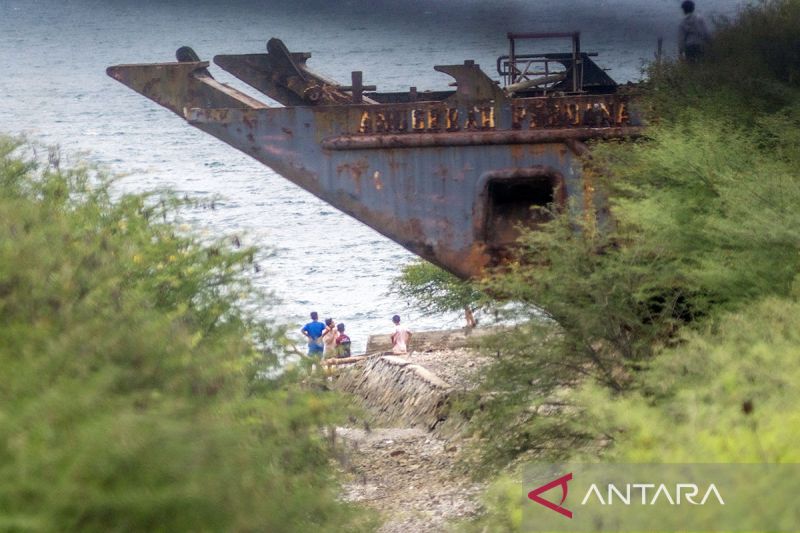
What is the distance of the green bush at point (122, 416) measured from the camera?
3.71 metres

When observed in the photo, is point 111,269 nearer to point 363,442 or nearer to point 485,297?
point 485,297

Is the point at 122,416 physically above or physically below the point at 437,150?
below

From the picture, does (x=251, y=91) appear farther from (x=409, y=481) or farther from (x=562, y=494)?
(x=562, y=494)

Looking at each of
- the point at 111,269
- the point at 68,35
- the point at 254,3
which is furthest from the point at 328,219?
the point at 111,269

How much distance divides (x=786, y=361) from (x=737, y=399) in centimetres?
43

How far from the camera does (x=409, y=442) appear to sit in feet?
45.8

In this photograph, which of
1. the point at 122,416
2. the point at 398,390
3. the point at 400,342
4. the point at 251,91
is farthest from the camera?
the point at 251,91

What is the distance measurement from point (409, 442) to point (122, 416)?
10.2m

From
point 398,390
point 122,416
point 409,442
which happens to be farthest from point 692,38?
point 122,416

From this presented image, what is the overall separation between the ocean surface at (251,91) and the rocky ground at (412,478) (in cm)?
2279

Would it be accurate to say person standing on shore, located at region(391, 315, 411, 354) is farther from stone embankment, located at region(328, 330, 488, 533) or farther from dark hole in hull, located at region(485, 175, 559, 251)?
dark hole in hull, located at region(485, 175, 559, 251)

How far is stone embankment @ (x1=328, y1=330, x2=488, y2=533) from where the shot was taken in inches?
446

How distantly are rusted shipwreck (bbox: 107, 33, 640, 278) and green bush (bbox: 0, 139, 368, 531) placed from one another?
7.08 m

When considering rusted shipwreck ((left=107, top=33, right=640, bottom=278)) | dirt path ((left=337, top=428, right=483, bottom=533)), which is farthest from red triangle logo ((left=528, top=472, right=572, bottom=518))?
rusted shipwreck ((left=107, top=33, right=640, bottom=278))
